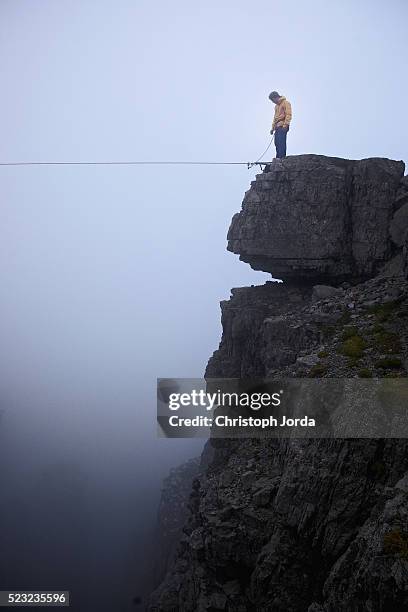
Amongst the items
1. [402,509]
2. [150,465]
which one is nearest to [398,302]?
[402,509]

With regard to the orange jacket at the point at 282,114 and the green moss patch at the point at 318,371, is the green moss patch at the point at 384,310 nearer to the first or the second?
the green moss patch at the point at 318,371

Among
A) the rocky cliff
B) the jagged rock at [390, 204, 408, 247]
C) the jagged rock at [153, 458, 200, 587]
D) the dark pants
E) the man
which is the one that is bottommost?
the jagged rock at [153, 458, 200, 587]

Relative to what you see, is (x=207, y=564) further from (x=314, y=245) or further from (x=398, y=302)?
(x=314, y=245)

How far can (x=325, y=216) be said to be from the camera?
2909cm

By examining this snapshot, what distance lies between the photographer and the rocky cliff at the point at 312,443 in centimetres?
1159

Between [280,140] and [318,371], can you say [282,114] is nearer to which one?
[280,140]

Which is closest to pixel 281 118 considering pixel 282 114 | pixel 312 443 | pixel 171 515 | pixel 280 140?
pixel 282 114

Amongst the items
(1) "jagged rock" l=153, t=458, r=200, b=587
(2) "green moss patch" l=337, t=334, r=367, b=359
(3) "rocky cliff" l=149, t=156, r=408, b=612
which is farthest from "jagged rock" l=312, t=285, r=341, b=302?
(1) "jagged rock" l=153, t=458, r=200, b=587

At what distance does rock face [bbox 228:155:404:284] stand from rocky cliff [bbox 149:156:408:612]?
0.07 meters

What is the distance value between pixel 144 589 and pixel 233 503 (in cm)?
4687

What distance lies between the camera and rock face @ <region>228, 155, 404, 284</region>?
94.3ft

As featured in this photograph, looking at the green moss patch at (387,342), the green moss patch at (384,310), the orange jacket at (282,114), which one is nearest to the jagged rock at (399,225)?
the green moss patch at (384,310)

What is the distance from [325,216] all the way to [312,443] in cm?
1874

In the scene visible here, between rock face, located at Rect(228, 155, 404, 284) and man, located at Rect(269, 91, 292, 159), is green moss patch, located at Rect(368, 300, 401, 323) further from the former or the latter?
man, located at Rect(269, 91, 292, 159)
